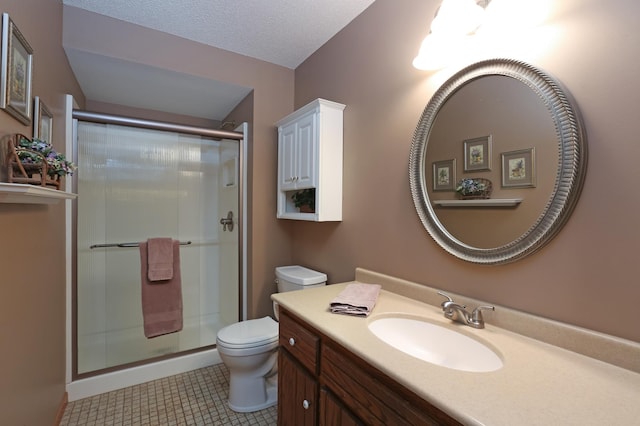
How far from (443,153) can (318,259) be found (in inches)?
47.5

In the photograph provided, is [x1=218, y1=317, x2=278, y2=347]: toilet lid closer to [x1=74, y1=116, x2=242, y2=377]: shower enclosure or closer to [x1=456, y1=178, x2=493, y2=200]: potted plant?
[x1=74, y1=116, x2=242, y2=377]: shower enclosure

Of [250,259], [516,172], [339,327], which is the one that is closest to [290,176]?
[250,259]

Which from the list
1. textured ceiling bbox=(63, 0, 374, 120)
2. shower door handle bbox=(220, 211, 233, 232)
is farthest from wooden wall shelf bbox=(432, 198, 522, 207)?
shower door handle bbox=(220, 211, 233, 232)

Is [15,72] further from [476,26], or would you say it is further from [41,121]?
[476,26]

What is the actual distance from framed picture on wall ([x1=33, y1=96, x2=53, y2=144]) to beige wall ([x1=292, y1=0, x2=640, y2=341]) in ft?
5.07

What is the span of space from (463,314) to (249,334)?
1.30 m

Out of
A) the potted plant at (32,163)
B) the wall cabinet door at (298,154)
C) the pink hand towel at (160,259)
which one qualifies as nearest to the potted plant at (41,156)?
the potted plant at (32,163)

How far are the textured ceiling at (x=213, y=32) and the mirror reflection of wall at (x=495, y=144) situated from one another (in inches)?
38.5

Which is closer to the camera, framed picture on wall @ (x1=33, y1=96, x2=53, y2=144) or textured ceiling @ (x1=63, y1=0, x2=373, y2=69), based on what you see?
framed picture on wall @ (x1=33, y1=96, x2=53, y2=144)

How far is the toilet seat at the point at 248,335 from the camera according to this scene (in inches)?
69.4

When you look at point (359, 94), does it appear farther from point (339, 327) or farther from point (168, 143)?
point (168, 143)

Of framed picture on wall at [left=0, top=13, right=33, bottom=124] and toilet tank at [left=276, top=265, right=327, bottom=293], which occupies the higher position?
→ framed picture on wall at [left=0, top=13, right=33, bottom=124]

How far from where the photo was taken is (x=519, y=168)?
3.44 feet

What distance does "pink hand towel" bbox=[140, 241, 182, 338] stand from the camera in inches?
86.4
